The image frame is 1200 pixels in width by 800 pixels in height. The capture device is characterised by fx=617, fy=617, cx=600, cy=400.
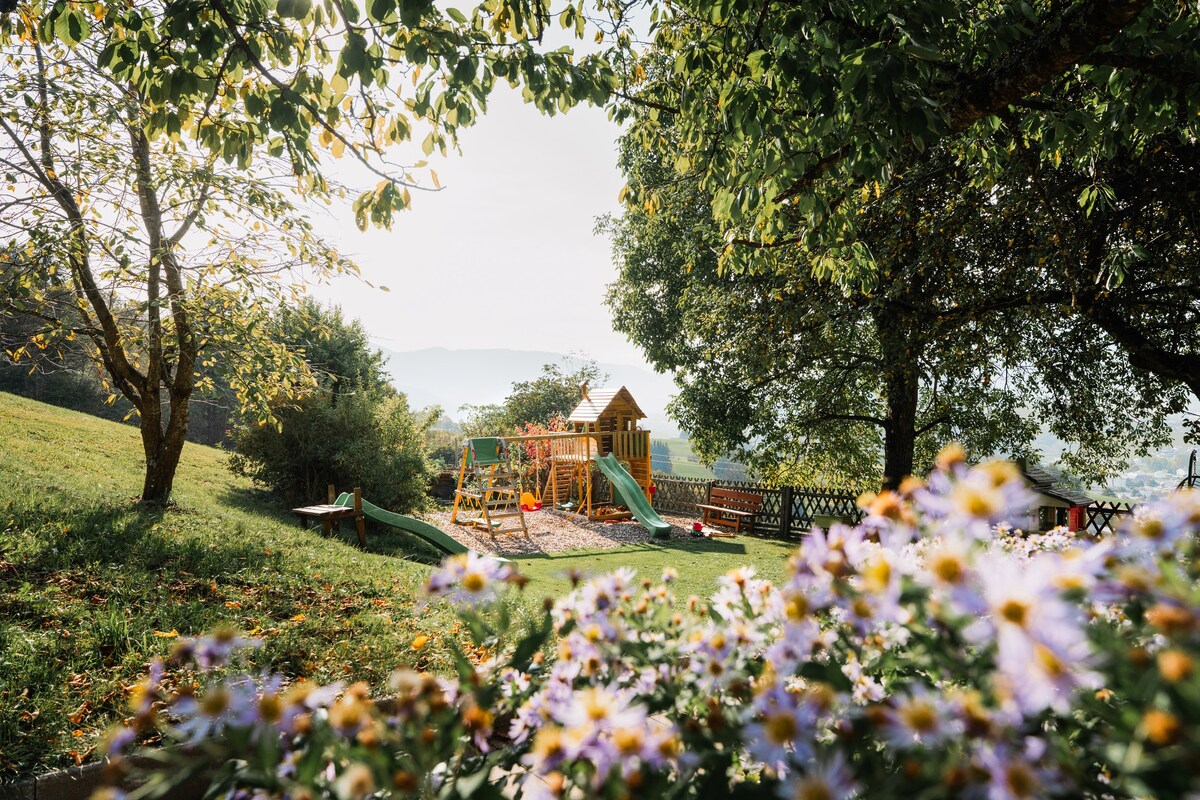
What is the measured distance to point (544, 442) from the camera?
63.1ft

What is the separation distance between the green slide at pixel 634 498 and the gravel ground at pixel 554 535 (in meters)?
0.28

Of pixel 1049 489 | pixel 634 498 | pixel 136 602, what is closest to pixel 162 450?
A: pixel 136 602

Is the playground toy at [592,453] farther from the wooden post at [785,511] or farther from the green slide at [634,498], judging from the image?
the wooden post at [785,511]

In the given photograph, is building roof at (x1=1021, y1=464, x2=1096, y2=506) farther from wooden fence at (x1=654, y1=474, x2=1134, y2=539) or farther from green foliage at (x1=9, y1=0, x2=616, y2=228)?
green foliage at (x1=9, y1=0, x2=616, y2=228)

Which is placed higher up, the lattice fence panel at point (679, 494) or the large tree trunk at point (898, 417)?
the large tree trunk at point (898, 417)

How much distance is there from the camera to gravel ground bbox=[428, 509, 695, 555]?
11.1 meters

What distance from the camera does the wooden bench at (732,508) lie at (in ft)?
47.4

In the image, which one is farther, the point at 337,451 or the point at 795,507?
the point at 795,507

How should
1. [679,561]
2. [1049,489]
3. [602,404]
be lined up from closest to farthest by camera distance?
[1049,489] → [679,561] → [602,404]

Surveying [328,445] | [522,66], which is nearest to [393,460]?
[328,445]

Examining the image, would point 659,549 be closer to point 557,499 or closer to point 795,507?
point 795,507

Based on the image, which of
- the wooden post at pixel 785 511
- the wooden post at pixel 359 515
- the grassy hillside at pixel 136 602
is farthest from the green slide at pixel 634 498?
the grassy hillside at pixel 136 602

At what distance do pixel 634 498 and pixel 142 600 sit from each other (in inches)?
429

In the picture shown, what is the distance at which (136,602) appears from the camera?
3973 mm
